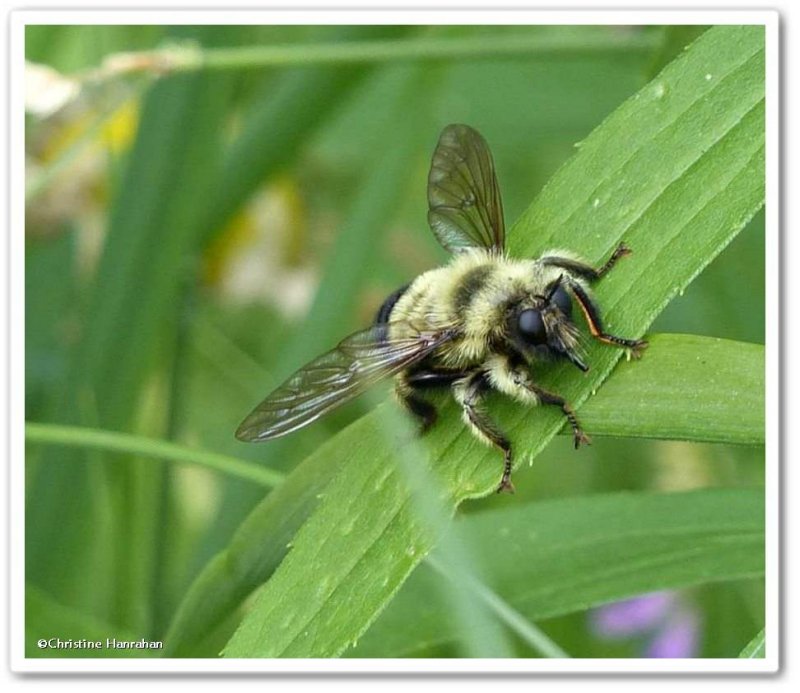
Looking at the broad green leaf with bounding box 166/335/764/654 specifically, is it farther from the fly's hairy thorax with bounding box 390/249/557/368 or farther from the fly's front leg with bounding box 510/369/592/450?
the fly's hairy thorax with bounding box 390/249/557/368

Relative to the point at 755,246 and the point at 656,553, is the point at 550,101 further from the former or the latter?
the point at 656,553

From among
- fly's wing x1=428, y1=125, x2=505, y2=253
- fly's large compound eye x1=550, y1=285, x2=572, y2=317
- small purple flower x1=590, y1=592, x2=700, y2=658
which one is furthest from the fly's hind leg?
small purple flower x1=590, y1=592, x2=700, y2=658

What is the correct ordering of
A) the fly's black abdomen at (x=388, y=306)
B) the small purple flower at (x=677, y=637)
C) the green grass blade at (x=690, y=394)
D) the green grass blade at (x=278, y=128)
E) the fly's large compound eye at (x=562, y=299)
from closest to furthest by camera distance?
the green grass blade at (x=690, y=394) < the fly's large compound eye at (x=562, y=299) < the fly's black abdomen at (x=388, y=306) < the small purple flower at (x=677, y=637) < the green grass blade at (x=278, y=128)

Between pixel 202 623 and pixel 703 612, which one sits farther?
pixel 703 612

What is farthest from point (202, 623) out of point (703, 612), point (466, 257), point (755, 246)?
point (755, 246)

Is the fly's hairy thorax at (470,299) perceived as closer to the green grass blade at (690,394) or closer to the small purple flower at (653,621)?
the green grass blade at (690,394)

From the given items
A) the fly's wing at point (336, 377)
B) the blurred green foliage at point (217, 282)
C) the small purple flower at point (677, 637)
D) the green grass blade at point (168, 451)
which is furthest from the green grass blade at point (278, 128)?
the small purple flower at point (677, 637)
